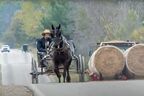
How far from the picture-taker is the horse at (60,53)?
11.7 metres

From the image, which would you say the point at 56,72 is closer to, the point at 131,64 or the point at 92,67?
the point at 92,67

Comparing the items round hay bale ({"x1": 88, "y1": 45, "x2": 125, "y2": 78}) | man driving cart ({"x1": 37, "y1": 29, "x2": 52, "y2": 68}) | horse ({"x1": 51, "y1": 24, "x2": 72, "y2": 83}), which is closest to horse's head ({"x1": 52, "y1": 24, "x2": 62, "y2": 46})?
horse ({"x1": 51, "y1": 24, "x2": 72, "y2": 83})

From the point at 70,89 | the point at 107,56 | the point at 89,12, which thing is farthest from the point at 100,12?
the point at 70,89

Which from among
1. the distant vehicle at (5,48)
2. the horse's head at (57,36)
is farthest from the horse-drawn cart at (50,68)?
the distant vehicle at (5,48)

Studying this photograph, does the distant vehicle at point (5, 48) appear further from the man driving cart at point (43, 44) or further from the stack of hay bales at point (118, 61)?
the stack of hay bales at point (118, 61)

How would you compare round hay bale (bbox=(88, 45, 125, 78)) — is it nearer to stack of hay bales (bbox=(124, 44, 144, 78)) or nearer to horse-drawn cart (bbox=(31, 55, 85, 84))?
stack of hay bales (bbox=(124, 44, 144, 78))

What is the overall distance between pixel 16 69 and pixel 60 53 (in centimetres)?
130

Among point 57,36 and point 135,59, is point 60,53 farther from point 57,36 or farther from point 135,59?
point 135,59

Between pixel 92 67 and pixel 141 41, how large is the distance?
1343 mm

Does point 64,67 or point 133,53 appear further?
point 133,53

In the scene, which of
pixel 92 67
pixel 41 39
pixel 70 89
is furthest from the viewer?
pixel 92 67

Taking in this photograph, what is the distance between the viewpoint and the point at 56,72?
1227cm

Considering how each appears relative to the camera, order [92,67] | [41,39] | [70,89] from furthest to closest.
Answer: [92,67]
[41,39]
[70,89]

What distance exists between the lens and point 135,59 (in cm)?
1374
